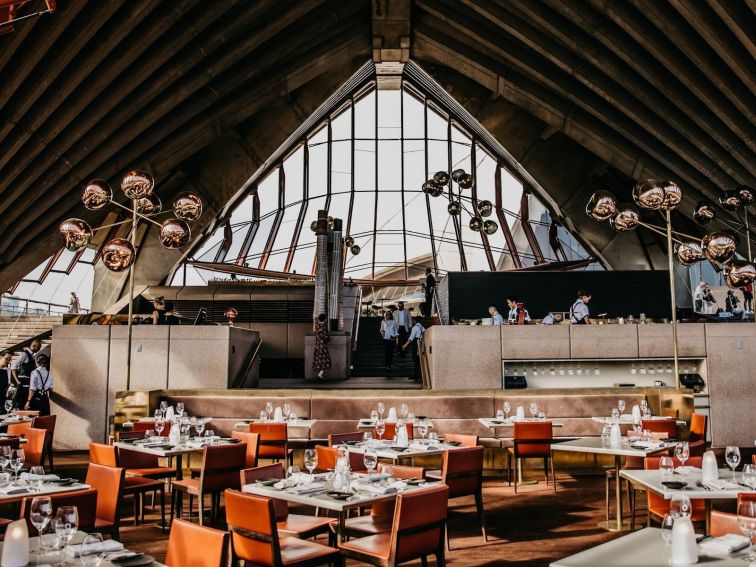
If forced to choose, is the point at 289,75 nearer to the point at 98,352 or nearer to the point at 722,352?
the point at 98,352

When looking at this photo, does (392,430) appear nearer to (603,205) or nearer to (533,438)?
(533,438)

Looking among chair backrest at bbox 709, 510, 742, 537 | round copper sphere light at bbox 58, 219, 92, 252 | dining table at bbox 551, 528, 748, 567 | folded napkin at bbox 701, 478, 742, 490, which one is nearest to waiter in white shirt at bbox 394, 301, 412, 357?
round copper sphere light at bbox 58, 219, 92, 252

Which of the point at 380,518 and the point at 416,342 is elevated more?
the point at 416,342

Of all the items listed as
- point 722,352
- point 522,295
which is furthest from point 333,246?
point 722,352

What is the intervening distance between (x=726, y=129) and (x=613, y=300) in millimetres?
5336

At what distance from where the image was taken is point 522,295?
1756cm

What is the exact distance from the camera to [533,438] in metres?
7.50

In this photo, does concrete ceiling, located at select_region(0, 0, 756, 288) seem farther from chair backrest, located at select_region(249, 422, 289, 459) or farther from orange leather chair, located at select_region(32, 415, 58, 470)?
chair backrest, located at select_region(249, 422, 289, 459)

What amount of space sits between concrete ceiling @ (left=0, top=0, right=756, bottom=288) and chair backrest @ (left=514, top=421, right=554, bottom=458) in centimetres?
728

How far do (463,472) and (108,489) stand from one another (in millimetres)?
2778

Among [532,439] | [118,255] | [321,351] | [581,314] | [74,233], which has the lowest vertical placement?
[532,439]

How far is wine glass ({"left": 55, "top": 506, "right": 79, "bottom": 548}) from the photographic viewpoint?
2658 mm

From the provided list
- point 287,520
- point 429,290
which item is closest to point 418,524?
point 287,520

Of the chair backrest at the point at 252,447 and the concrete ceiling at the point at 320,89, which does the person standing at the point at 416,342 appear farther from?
the chair backrest at the point at 252,447
